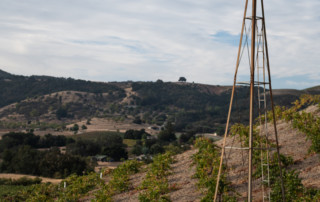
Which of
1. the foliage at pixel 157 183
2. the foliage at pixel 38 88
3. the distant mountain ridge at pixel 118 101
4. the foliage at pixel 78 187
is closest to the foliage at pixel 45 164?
the foliage at pixel 78 187

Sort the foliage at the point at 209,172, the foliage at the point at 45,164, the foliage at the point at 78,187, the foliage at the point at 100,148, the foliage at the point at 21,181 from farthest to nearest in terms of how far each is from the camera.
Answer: the foliage at the point at 100,148
the foliage at the point at 45,164
the foliage at the point at 21,181
the foliage at the point at 78,187
the foliage at the point at 209,172

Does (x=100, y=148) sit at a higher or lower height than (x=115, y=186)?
lower

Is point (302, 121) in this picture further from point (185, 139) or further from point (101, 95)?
point (101, 95)

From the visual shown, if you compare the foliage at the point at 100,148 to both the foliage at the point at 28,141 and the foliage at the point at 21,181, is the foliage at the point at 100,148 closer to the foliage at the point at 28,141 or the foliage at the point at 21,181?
the foliage at the point at 28,141

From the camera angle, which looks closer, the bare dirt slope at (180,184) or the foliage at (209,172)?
the foliage at (209,172)

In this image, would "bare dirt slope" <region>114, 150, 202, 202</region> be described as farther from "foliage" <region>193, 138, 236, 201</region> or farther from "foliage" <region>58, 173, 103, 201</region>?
"foliage" <region>58, 173, 103, 201</region>

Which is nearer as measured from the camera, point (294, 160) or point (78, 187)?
point (294, 160)

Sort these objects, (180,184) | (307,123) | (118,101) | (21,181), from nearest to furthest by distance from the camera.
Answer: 1. (180,184)
2. (307,123)
3. (21,181)
4. (118,101)

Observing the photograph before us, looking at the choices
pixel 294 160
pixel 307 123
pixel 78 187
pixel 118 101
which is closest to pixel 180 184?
pixel 294 160

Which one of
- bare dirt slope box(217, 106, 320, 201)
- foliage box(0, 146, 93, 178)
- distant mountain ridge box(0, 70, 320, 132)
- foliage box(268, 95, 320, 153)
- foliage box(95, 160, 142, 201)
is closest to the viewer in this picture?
bare dirt slope box(217, 106, 320, 201)

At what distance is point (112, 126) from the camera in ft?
254

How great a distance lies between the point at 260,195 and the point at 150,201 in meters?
3.00

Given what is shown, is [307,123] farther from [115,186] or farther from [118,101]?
[118,101]

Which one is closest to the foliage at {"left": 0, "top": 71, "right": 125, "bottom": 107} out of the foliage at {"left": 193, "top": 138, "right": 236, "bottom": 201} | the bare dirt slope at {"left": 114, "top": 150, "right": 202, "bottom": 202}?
the bare dirt slope at {"left": 114, "top": 150, "right": 202, "bottom": 202}
